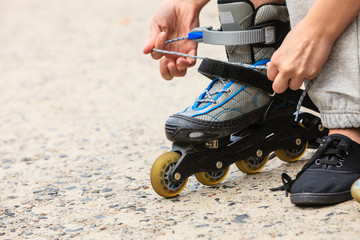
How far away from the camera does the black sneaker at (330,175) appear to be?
1.71 metres

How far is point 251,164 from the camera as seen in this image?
7.18 ft

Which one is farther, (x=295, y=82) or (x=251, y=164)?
(x=251, y=164)

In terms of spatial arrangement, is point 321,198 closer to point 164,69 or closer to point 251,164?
point 251,164

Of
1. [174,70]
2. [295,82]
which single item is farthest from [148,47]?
[295,82]

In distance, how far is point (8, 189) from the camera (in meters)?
2.46

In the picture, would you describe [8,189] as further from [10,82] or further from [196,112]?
[10,82]

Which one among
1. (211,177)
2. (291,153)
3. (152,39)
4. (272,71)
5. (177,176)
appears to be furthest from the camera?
(152,39)

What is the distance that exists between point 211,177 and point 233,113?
0.27 meters

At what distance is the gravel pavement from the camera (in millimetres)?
1760

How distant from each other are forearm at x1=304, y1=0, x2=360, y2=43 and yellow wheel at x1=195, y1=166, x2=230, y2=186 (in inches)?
26.8

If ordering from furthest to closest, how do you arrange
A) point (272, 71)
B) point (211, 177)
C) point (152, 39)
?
point (152, 39), point (211, 177), point (272, 71)

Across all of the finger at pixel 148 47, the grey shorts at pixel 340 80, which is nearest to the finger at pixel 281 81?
the grey shorts at pixel 340 80

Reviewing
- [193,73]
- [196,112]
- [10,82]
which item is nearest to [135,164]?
[196,112]

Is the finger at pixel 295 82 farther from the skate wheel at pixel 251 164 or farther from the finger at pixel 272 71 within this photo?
the skate wheel at pixel 251 164
